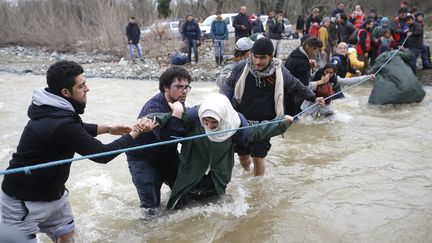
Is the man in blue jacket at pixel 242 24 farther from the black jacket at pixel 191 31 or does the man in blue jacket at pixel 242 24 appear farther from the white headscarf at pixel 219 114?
the white headscarf at pixel 219 114

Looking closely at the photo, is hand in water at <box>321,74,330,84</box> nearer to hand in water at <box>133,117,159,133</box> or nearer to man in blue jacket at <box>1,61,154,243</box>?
hand in water at <box>133,117,159,133</box>

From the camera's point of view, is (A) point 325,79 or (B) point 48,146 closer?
(B) point 48,146

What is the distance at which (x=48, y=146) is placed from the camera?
2.77 metres

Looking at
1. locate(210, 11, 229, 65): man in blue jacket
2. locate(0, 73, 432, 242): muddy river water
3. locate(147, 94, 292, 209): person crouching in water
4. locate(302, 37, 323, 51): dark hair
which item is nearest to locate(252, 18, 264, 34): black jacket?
locate(210, 11, 229, 65): man in blue jacket

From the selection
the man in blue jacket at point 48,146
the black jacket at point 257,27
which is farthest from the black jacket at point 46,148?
the black jacket at point 257,27

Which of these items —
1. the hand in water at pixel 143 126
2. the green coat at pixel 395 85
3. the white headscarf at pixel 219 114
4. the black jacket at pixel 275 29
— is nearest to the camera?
the hand in water at pixel 143 126

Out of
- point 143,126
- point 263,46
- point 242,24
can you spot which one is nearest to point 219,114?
point 143,126

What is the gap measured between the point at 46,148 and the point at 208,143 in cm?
131

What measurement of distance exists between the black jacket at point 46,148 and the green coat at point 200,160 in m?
0.85

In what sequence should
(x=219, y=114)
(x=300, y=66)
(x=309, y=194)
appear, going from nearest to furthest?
(x=219, y=114)
(x=309, y=194)
(x=300, y=66)

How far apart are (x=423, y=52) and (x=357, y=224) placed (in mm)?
8591

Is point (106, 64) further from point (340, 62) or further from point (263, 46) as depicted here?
point (263, 46)

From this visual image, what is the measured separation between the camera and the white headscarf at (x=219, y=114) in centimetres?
337

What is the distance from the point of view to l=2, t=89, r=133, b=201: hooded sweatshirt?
2.71 m
